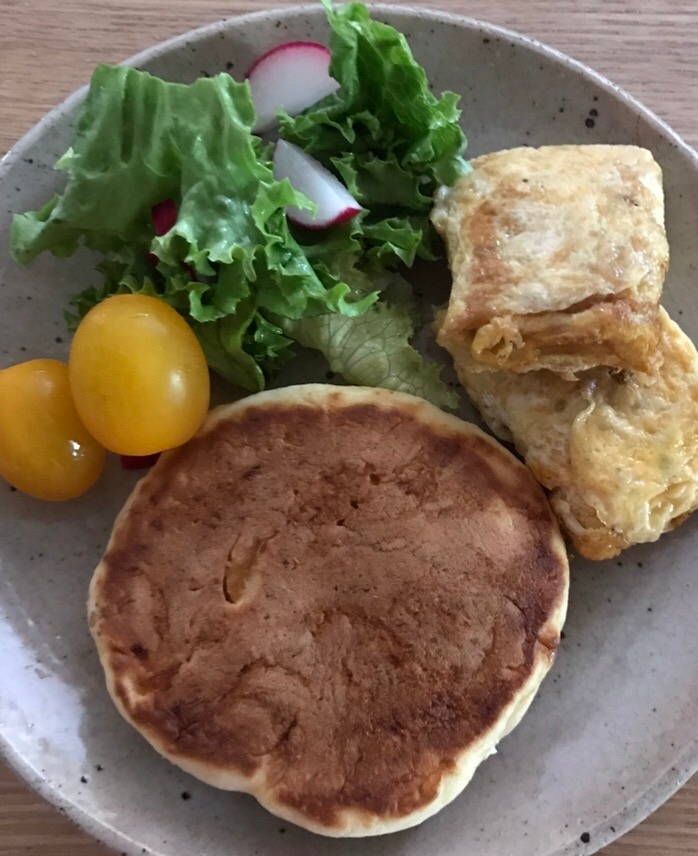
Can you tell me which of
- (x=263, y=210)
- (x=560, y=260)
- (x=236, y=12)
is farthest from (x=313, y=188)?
(x=236, y=12)

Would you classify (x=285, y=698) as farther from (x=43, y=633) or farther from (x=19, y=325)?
(x=19, y=325)

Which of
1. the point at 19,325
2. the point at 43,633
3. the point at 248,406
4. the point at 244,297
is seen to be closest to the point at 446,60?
the point at 244,297

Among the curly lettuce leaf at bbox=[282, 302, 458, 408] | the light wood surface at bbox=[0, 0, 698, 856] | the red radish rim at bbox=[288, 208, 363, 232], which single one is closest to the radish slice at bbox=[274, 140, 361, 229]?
the red radish rim at bbox=[288, 208, 363, 232]

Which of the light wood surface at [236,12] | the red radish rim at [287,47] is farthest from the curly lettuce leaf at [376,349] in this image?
the light wood surface at [236,12]

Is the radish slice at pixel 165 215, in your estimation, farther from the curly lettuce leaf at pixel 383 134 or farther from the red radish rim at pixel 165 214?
the curly lettuce leaf at pixel 383 134

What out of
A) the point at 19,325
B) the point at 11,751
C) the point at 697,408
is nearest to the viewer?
the point at 11,751

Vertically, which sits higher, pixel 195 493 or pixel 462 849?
pixel 195 493
